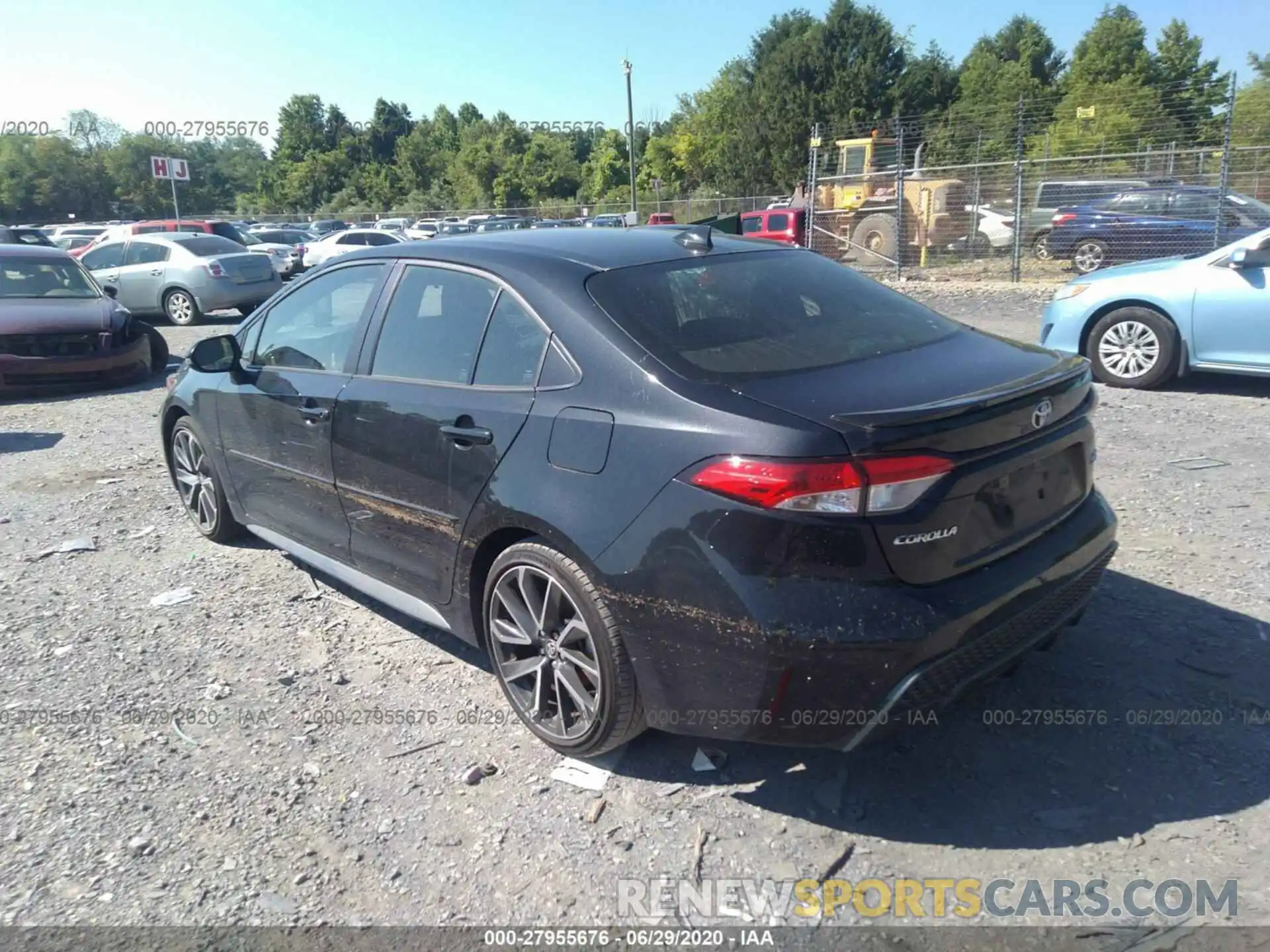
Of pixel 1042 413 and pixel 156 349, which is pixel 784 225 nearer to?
pixel 156 349

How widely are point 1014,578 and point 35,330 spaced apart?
10.4 metres

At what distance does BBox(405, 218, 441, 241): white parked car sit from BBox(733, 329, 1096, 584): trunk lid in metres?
30.3

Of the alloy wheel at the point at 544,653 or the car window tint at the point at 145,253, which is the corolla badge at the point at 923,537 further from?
the car window tint at the point at 145,253

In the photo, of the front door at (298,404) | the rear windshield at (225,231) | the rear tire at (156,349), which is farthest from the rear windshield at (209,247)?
the front door at (298,404)

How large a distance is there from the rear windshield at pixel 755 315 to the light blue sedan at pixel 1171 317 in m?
5.07

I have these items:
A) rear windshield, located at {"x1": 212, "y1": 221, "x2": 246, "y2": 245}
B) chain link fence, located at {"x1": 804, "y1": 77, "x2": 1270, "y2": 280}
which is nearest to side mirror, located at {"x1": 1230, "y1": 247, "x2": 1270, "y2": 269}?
chain link fence, located at {"x1": 804, "y1": 77, "x2": 1270, "y2": 280}

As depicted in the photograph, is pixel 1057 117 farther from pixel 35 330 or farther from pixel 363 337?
pixel 363 337

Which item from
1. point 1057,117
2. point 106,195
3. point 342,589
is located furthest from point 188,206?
point 342,589

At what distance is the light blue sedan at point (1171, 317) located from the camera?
7.31 m

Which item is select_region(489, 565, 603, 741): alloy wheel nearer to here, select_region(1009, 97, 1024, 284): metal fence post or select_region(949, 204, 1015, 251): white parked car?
select_region(1009, 97, 1024, 284): metal fence post

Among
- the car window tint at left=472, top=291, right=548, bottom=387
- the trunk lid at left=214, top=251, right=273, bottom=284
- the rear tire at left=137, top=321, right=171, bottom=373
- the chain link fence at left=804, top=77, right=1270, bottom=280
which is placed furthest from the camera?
the chain link fence at left=804, top=77, right=1270, bottom=280

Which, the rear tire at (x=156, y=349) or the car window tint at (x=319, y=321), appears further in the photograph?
the rear tire at (x=156, y=349)

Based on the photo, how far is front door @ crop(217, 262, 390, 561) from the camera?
3969 millimetres

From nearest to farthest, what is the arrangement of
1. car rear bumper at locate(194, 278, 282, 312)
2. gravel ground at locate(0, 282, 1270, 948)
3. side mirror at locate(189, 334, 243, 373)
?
gravel ground at locate(0, 282, 1270, 948)
side mirror at locate(189, 334, 243, 373)
car rear bumper at locate(194, 278, 282, 312)
